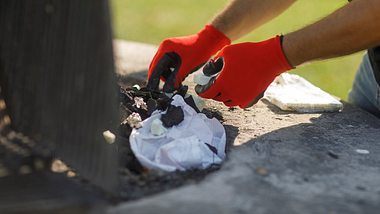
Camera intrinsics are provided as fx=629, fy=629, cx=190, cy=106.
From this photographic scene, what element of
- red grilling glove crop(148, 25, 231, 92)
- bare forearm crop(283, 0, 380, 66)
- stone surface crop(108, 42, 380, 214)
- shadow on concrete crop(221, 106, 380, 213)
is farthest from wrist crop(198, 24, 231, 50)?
shadow on concrete crop(221, 106, 380, 213)

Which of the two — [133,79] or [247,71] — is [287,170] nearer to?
[247,71]

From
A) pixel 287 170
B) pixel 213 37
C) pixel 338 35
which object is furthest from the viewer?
pixel 213 37

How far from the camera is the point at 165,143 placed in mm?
1767

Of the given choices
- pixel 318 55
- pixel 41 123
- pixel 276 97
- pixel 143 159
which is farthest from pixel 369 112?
pixel 41 123

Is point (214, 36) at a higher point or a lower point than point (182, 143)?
higher

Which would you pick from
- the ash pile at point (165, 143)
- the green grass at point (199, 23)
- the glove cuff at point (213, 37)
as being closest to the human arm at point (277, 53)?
the ash pile at point (165, 143)

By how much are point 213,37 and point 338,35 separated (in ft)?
1.58

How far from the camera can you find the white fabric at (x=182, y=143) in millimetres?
1691

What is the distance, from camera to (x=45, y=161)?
1501mm

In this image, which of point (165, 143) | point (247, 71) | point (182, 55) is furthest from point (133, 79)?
point (165, 143)

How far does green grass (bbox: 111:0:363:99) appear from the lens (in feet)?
13.4

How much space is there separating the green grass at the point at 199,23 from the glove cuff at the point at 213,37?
162 centimetres

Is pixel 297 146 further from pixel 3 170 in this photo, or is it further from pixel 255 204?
pixel 3 170

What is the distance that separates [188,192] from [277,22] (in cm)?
379
